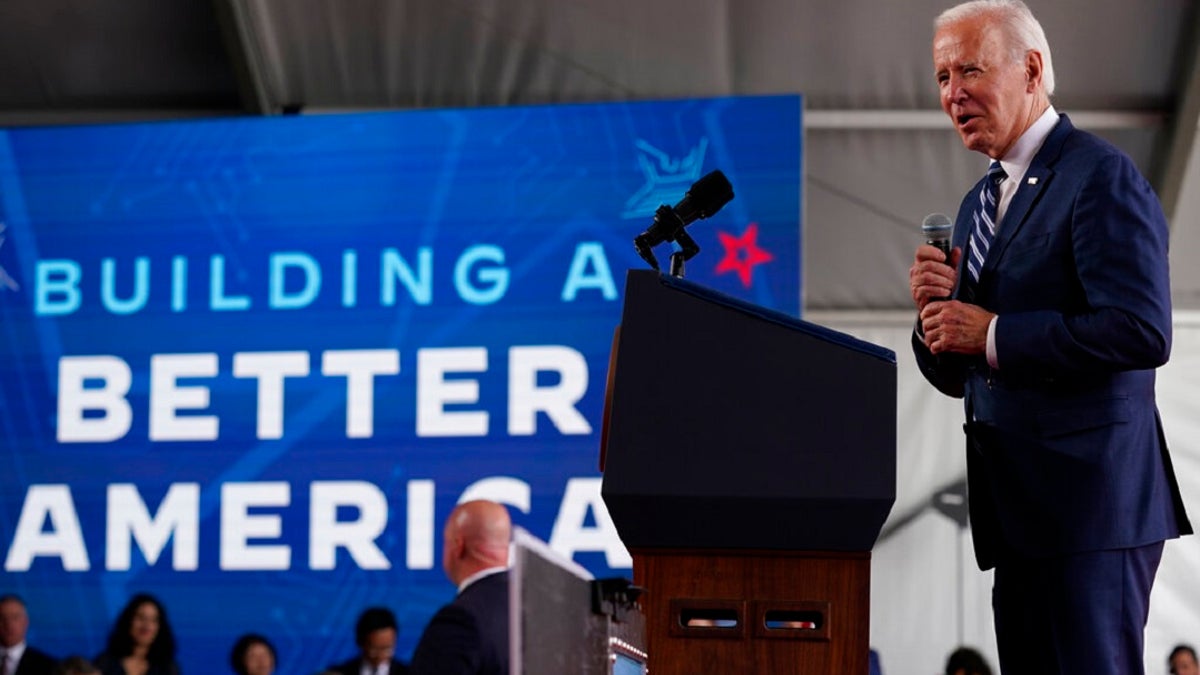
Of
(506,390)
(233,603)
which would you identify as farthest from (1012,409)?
(233,603)

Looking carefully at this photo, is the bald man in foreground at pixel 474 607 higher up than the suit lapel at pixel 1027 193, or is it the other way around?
the suit lapel at pixel 1027 193

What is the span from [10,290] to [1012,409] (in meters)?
4.91

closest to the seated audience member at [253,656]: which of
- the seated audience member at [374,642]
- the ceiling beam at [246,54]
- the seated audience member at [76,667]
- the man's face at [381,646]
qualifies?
the seated audience member at [374,642]

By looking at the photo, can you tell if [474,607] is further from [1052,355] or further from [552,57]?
[552,57]

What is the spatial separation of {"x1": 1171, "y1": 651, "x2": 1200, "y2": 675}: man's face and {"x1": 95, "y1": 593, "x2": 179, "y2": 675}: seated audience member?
191 inches

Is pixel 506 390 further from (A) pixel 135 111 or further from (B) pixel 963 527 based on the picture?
(B) pixel 963 527

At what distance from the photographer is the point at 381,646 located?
18.2 ft

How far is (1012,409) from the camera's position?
213 cm

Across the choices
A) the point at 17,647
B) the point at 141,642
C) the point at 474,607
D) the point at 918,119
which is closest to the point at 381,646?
the point at 141,642

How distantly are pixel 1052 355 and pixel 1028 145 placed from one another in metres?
0.35

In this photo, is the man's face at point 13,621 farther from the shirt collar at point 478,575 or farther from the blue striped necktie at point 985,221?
the blue striped necktie at point 985,221

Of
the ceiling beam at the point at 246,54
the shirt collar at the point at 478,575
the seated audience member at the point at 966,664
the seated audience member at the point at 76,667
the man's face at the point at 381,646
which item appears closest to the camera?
the shirt collar at the point at 478,575

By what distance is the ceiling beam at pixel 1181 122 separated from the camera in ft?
22.1

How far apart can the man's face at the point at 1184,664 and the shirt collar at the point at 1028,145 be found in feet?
20.3
